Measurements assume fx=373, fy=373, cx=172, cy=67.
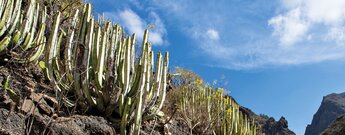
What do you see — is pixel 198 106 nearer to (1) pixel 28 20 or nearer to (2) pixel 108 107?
(2) pixel 108 107

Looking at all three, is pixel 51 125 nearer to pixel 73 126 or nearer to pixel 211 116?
pixel 73 126

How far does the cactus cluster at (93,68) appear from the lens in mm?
3895

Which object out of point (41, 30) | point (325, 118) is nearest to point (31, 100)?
point (41, 30)

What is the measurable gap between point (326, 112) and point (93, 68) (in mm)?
104593

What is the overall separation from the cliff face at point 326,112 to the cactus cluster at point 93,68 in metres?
97.9

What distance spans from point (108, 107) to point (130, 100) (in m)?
0.29

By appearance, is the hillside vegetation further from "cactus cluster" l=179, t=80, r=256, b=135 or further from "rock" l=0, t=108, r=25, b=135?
"cactus cluster" l=179, t=80, r=256, b=135

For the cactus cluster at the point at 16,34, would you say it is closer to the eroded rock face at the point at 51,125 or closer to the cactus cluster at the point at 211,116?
the eroded rock face at the point at 51,125

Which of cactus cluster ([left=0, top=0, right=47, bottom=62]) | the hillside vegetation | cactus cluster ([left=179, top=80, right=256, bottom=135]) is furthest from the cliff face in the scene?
cactus cluster ([left=0, top=0, right=47, bottom=62])

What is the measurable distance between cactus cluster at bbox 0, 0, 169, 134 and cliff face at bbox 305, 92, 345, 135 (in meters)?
97.9

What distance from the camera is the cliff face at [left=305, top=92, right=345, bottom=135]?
95.4 m

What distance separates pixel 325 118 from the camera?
9912cm

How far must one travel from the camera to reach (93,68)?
4133 mm

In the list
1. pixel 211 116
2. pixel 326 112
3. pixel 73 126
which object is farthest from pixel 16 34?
pixel 326 112
